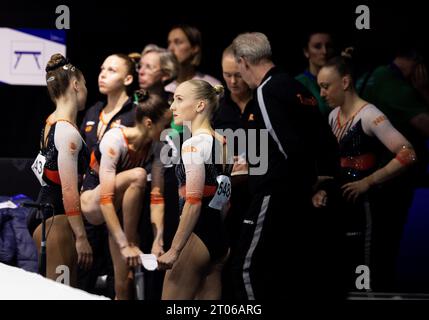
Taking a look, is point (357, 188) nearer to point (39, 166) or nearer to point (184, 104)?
point (184, 104)

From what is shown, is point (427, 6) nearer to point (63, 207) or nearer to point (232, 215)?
point (232, 215)

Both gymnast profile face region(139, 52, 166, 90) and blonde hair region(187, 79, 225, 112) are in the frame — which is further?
gymnast profile face region(139, 52, 166, 90)

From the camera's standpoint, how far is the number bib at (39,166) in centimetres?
546

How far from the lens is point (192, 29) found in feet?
18.6

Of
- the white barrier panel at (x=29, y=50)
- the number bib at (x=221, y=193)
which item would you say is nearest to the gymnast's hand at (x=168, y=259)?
the number bib at (x=221, y=193)

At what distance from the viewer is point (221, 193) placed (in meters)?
5.21

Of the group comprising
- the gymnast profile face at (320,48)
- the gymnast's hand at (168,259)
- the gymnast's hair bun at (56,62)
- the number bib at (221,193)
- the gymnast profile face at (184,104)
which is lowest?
the gymnast's hand at (168,259)

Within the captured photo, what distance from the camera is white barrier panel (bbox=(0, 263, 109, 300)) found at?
371 cm

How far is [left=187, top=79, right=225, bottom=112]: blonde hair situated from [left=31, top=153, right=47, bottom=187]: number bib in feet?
3.19

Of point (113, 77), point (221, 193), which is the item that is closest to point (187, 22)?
point (113, 77)

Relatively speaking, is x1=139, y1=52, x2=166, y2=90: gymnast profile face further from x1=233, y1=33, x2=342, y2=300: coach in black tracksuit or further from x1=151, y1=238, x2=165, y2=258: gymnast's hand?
x1=151, y1=238, x2=165, y2=258: gymnast's hand

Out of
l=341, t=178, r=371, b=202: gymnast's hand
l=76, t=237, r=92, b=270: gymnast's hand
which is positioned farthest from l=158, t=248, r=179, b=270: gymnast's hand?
l=341, t=178, r=371, b=202: gymnast's hand

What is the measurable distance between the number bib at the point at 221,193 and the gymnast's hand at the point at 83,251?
83cm

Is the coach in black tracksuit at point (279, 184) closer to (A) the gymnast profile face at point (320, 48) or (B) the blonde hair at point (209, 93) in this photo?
(B) the blonde hair at point (209, 93)
